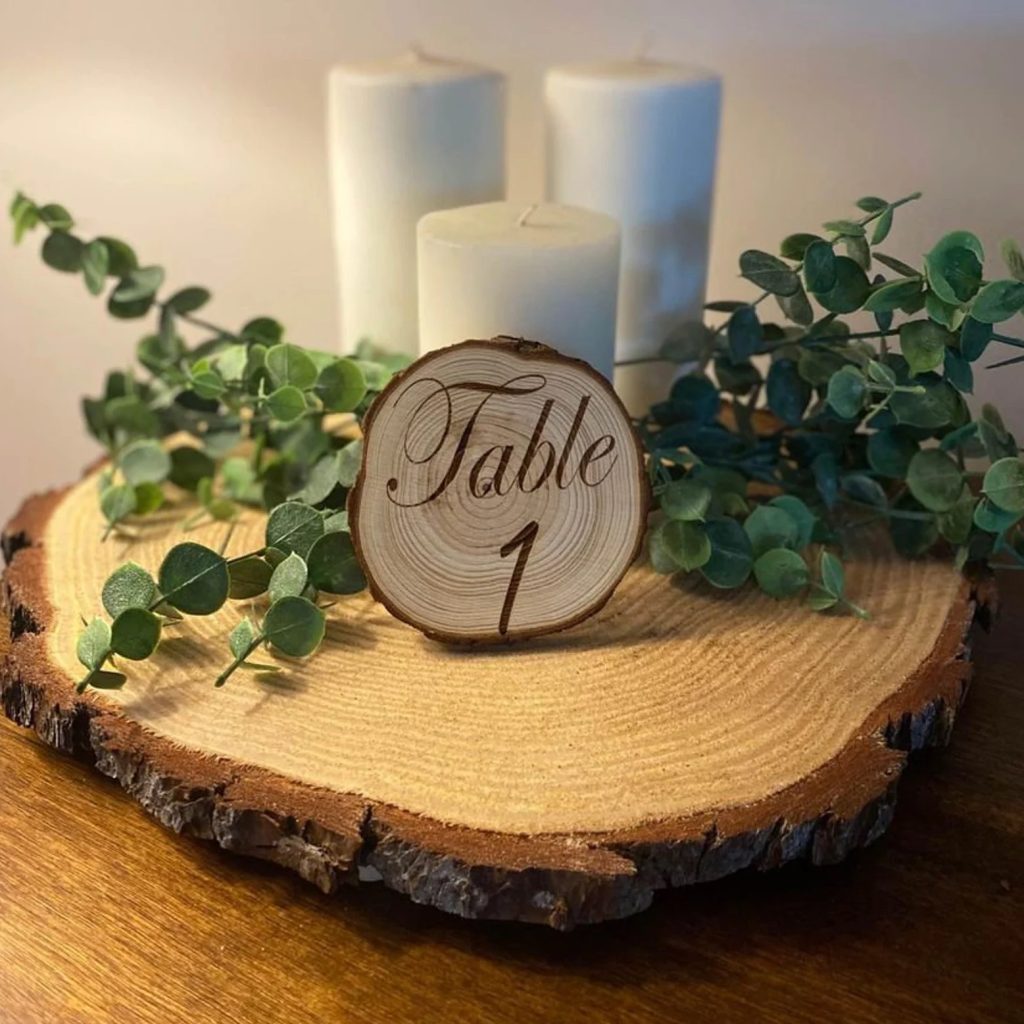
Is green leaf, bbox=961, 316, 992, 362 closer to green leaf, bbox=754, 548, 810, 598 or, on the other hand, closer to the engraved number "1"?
green leaf, bbox=754, 548, 810, 598

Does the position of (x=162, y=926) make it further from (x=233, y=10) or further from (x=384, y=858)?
(x=233, y=10)

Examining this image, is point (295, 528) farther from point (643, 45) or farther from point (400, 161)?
point (643, 45)

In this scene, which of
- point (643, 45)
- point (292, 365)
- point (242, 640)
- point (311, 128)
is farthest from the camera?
point (311, 128)

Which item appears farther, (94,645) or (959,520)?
(959,520)

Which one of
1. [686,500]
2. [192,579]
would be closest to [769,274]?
[686,500]

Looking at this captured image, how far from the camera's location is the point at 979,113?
0.85 m

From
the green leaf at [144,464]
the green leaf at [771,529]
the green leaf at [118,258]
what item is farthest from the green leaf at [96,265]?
the green leaf at [771,529]

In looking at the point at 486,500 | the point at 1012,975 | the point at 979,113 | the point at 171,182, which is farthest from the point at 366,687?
the point at 171,182

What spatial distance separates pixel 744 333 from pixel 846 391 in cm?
9

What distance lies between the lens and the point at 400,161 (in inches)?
32.7

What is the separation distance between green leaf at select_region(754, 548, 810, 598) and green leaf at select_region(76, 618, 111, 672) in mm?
346

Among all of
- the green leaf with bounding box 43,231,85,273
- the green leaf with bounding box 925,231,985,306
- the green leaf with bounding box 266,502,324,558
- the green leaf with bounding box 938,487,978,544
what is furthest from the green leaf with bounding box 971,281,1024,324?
the green leaf with bounding box 43,231,85,273

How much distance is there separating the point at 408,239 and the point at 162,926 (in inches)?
19.5

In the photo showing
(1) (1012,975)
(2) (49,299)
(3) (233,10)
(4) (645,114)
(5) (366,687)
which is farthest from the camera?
(2) (49,299)
